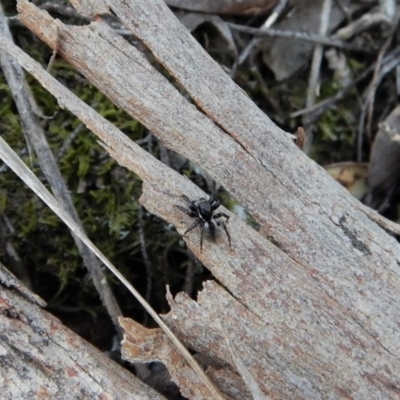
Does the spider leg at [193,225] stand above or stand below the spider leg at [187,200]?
below

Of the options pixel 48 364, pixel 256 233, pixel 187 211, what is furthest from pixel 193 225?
pixel 48 364

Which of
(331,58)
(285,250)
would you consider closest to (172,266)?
(285,250)

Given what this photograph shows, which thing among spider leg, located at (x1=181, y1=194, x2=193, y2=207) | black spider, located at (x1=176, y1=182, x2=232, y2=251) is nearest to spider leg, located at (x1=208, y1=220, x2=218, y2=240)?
black spider, located at (x1=176, y1=182, x2=232, y2=251)

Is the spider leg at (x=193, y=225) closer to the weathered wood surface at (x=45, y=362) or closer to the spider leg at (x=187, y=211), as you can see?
the spider leg at (x=187, y=211)

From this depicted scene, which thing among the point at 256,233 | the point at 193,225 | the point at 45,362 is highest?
the point at 256,233

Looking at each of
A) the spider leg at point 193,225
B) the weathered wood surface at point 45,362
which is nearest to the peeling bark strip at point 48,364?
the weathered wood surface at point 45,362

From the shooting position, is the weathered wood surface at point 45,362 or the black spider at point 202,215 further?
the black spider at point 202,215

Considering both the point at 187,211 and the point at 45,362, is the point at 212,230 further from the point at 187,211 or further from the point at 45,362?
the point at 45,362

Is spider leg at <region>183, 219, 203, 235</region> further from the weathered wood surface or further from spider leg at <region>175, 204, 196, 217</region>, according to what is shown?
the weathered wood surface

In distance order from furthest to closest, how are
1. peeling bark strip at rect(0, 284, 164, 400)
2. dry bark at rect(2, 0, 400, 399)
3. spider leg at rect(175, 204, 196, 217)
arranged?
spider leg at rect(175, 204, 196, 217) → dry bark at rect(2, 0, 400, 399) → peeling bark strip at rect(0, 284, 164, 400)
